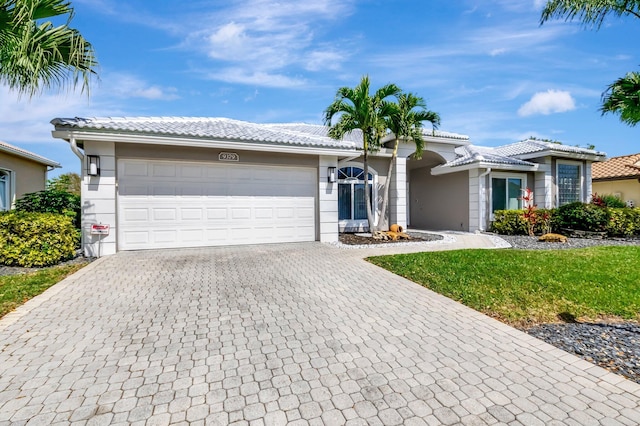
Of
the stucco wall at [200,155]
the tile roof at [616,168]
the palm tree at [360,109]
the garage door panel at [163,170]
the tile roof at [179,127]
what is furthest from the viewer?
the tile roof at [616,168]

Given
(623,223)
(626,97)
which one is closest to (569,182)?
(623,223)

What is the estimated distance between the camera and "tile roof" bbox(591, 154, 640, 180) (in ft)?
65.8

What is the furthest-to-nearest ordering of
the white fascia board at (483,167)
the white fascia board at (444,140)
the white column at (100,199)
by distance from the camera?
the white fascia board at (444,140)
the white fascia board at (483,167)
the white column at (100,199)

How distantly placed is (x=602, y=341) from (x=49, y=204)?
13420 millimetres

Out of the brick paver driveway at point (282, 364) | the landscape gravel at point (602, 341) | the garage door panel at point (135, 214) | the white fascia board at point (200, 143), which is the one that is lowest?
the landscape gravel at point (602, 341)

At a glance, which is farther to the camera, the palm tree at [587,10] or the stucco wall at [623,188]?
the stucco wall at [623,188]

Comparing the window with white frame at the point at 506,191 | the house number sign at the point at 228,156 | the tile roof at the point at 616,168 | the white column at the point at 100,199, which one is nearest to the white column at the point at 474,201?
the window with white frame at the point at 506,191

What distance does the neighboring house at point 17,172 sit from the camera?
541 inches

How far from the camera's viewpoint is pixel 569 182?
667 inches

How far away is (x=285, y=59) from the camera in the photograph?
11.2m

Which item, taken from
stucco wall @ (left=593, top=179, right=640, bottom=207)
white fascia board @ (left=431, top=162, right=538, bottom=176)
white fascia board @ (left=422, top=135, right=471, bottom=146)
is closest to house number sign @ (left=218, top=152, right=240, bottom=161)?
white fascia board @ (left=422, top=135, right=471, bottom=146)

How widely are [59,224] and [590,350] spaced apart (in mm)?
10893

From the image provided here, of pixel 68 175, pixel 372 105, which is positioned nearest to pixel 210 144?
pixel 372 105

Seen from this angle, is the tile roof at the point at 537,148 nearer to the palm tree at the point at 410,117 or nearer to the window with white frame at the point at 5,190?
the palm tree at the point at 410,117
